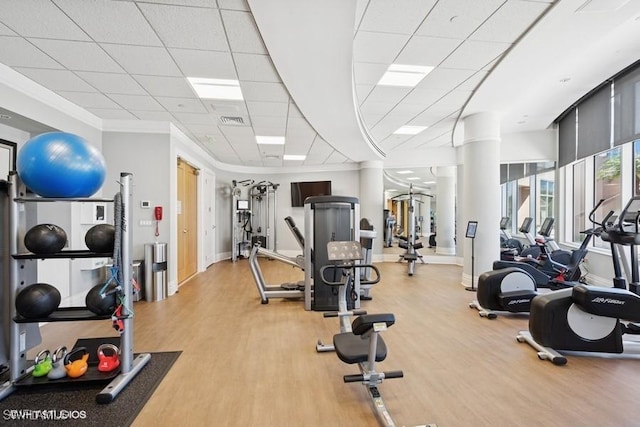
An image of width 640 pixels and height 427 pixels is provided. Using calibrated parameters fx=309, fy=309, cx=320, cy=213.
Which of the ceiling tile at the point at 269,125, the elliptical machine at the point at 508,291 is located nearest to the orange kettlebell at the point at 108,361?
the ceiling tile at the point at 269,125

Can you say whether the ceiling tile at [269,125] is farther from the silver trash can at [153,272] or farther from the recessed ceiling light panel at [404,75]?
the silver trash can at [153,272]

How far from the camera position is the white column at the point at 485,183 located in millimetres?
5441

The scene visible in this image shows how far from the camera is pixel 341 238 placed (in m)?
4.55

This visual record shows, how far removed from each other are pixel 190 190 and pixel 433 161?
631cm

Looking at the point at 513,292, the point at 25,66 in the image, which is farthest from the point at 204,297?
the point at 513,292

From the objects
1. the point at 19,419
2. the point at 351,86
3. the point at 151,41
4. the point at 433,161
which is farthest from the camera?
the point at 433,161

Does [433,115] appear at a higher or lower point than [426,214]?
higher

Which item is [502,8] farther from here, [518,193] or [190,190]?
[518,193]

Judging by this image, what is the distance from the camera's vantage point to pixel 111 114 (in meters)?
4.74

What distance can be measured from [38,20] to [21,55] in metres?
0.80

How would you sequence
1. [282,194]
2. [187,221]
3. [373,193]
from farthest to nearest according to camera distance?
[282,194] < [373,193] < [187,221]

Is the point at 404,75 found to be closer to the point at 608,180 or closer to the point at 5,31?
the point at 5,31

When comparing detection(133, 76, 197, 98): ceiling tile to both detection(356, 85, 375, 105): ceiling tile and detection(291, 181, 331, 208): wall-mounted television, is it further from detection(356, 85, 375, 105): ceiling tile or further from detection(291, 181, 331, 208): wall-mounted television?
detection(291, 181, 331, 208): wall-mounted television

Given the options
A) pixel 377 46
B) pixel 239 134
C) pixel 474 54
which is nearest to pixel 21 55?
pixel 239 134
